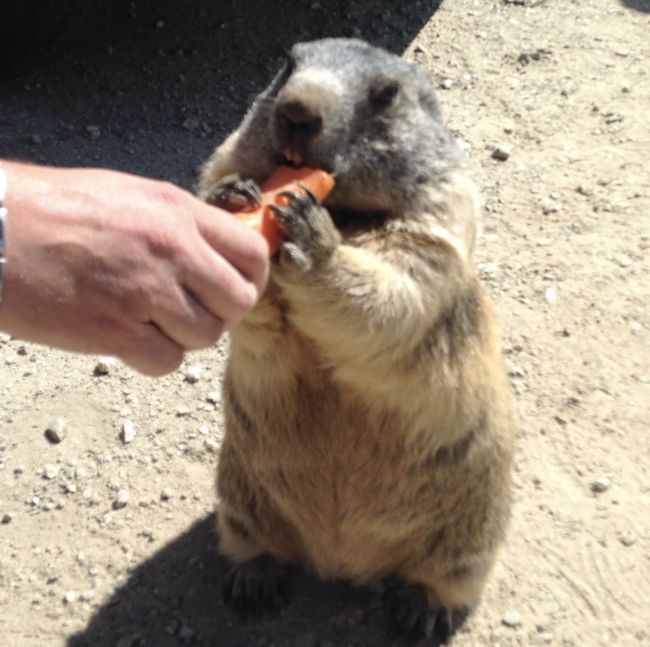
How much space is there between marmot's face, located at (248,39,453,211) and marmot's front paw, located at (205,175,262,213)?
0.80 ft

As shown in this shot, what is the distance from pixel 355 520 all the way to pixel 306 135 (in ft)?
4.95

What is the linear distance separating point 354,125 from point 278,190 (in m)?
0.42

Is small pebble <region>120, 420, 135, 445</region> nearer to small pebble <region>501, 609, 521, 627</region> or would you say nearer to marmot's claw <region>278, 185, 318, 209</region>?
small pebble <region>501, 609, 521, 627</region>

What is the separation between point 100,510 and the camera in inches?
167

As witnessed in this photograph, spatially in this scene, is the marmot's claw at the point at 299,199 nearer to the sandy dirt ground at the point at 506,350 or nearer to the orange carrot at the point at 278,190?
the orange carrot at the point at 278,190

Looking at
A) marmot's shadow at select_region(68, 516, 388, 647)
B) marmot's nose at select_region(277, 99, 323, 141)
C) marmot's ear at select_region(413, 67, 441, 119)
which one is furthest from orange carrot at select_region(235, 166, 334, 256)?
marmot's shadow at select_region(68, 516, 388, 647)

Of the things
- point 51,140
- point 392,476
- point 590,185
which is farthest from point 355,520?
point 51,140

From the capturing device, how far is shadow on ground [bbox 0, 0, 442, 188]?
646cm

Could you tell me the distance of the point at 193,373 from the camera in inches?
192

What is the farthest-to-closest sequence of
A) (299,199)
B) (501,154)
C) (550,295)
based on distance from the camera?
(501,154) < (550,295) < (299,199)

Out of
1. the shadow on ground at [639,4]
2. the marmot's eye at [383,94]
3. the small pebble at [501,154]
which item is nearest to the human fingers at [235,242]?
the marmot's eye at [383,94]

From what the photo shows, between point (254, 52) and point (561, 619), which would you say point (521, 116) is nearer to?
point (254, 52)

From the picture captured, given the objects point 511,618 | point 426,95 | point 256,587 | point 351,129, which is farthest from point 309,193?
point 511,618

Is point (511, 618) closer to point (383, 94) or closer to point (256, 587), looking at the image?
point (256, 587)
